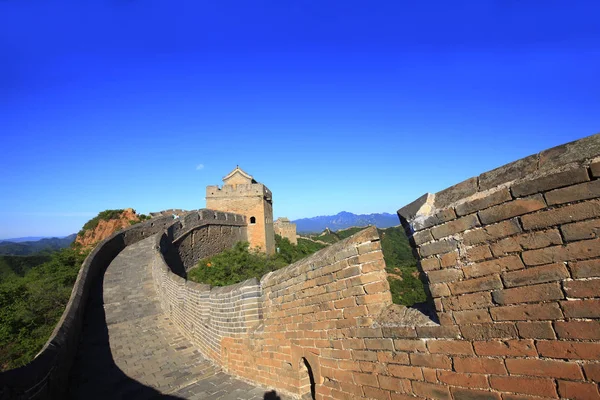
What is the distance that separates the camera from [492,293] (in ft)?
6.68

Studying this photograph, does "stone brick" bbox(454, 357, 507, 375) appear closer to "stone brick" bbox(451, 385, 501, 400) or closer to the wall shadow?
"stone brick" bbox(451, 385, 501, 400)

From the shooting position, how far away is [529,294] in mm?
1877

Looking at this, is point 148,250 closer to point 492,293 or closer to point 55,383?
point 55,383

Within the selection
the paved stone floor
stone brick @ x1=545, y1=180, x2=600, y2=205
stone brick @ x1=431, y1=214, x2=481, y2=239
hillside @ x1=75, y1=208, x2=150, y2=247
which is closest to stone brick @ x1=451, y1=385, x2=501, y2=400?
stone brick @ x1=431, y1=214, x2=481, y2=239

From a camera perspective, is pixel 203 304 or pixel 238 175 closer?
pixel 203 304

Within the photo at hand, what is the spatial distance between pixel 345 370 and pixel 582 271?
2248 mm

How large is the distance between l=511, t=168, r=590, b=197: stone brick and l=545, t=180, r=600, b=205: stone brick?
26 mm

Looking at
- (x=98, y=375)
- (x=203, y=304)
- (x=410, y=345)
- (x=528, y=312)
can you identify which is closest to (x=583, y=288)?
(x=528, y=312)

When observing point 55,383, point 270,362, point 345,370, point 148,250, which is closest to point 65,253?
point 148,250

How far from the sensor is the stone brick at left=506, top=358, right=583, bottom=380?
1732 mm

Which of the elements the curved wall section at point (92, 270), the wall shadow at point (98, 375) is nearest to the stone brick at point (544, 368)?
the curved wall section at point (92, 270)

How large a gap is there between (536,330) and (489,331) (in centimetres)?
27

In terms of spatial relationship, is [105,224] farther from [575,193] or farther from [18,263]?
[575,193]

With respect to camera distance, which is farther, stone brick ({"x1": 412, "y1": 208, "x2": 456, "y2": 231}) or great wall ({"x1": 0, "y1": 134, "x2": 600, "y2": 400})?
stone brick ({"x1": 412, "y1": 208, "x2": 456, "y2": 231})
